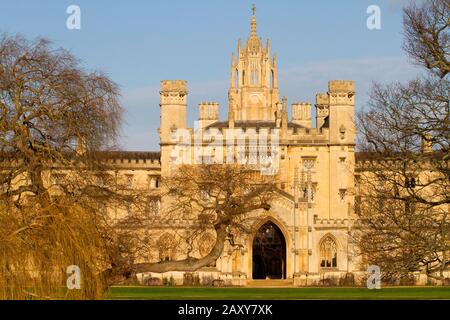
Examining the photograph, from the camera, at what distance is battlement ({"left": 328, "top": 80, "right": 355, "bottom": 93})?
83375 millimetres

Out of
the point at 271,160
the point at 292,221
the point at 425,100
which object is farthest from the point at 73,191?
the point at 271,160

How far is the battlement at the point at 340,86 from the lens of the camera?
3282 inches

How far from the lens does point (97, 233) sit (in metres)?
29.2

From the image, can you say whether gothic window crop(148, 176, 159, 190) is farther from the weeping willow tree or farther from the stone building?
the weeping willow tree

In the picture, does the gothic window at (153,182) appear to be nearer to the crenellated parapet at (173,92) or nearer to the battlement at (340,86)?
the crenellated parapet at (173,92)

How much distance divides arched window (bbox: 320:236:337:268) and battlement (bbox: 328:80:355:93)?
43.8 feet

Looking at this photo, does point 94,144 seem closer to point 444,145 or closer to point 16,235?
point 16,235

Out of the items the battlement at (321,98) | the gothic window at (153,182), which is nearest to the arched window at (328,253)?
the gothic window at (153,182)

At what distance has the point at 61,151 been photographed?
108 ft

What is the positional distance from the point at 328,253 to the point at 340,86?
1471cm
